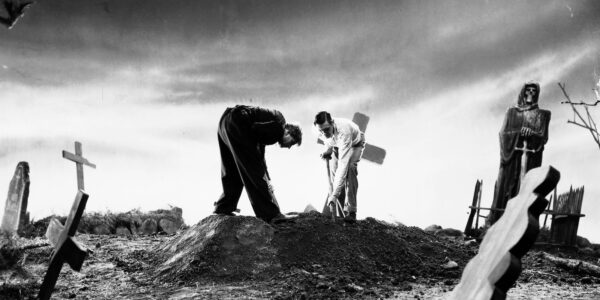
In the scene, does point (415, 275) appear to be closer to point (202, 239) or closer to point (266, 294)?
point (266, 294)

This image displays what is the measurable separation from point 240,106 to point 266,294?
93.5 inches

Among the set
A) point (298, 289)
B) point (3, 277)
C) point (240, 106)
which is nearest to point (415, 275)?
point (298, 289)

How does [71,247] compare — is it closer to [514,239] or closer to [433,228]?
[514,239]

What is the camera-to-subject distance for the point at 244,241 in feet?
19.4

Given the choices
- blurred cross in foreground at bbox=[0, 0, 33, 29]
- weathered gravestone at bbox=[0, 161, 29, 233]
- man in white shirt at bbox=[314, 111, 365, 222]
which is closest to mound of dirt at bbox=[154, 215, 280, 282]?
man in white shirt at bbox=[314, 111, 365, 222]

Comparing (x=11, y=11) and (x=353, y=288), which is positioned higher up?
(x=11, y=11)

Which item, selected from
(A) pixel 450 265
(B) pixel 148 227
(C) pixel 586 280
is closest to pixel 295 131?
(A) pixel 450 265

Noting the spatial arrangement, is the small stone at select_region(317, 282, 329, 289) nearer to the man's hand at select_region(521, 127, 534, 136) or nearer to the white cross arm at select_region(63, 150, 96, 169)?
the man's hand at select_region(521, 127, 534, 136)

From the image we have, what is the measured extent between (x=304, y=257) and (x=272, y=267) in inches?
17.9

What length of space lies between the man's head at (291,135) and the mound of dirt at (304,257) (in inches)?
40.5

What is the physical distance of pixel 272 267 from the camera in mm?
5598

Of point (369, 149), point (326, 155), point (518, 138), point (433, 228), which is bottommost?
point (433, 228)

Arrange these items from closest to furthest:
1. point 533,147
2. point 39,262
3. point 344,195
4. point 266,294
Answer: point 266,294 → point 39,262 → point 344,195 → point 533,147

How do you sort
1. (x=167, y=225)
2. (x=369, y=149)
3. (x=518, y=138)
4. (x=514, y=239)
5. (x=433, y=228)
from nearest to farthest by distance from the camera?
(x=514, y=239) < (x=518, y=138) < (x=433, y=228) < (x=167, y=225) < (x=369, y=149)
